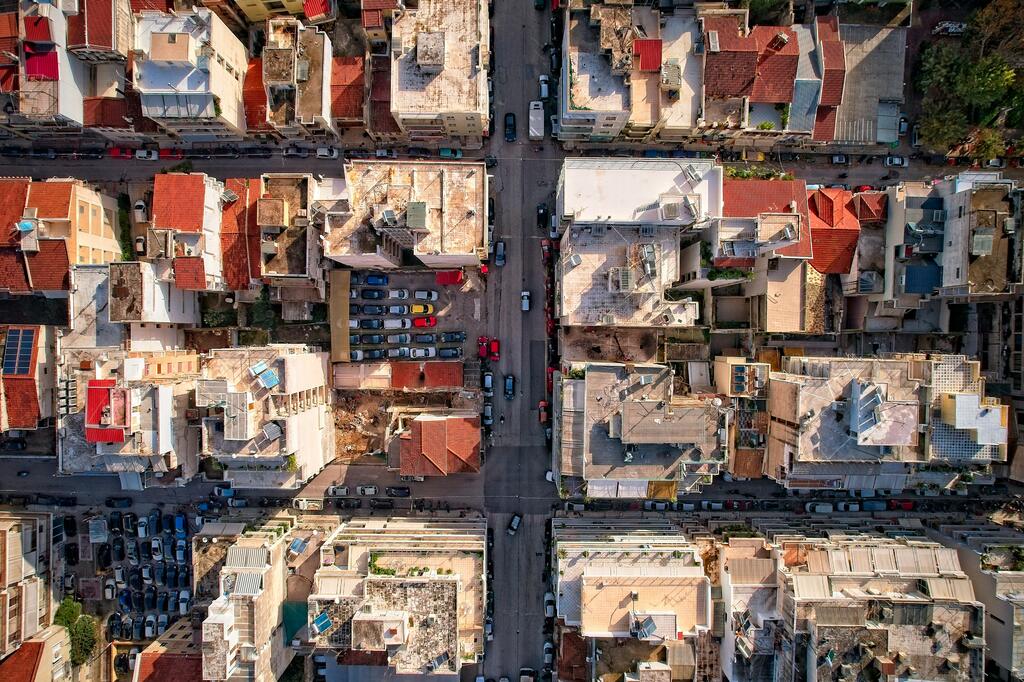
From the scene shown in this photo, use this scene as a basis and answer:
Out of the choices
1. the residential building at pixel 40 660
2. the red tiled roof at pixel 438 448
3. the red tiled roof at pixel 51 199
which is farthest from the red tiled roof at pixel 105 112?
the residential building at pixel 40 660

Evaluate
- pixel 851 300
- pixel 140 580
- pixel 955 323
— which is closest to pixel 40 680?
pixel 140 580

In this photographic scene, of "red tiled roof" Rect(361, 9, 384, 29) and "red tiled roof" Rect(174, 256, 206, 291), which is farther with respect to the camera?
"red tiled roof" Rect(361, 9, 384, 29)

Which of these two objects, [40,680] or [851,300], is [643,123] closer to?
[851,300]

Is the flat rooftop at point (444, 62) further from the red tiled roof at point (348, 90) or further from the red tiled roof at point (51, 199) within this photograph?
the red tiled roof at point (51, 199)

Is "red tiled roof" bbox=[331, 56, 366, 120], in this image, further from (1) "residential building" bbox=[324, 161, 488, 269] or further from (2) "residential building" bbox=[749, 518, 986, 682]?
(2) "residential building" bbox=[749, 518, 986, 682]

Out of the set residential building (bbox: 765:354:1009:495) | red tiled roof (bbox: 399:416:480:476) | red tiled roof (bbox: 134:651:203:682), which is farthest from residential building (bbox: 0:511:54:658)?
residential building (bbox: 765:354:1009:495)

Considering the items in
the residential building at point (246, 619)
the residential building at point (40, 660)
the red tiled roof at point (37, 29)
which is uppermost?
the red tiled roof at point (37, 29)

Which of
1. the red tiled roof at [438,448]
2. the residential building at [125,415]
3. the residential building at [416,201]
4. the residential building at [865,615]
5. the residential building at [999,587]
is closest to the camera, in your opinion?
the residential building at [125,415]
